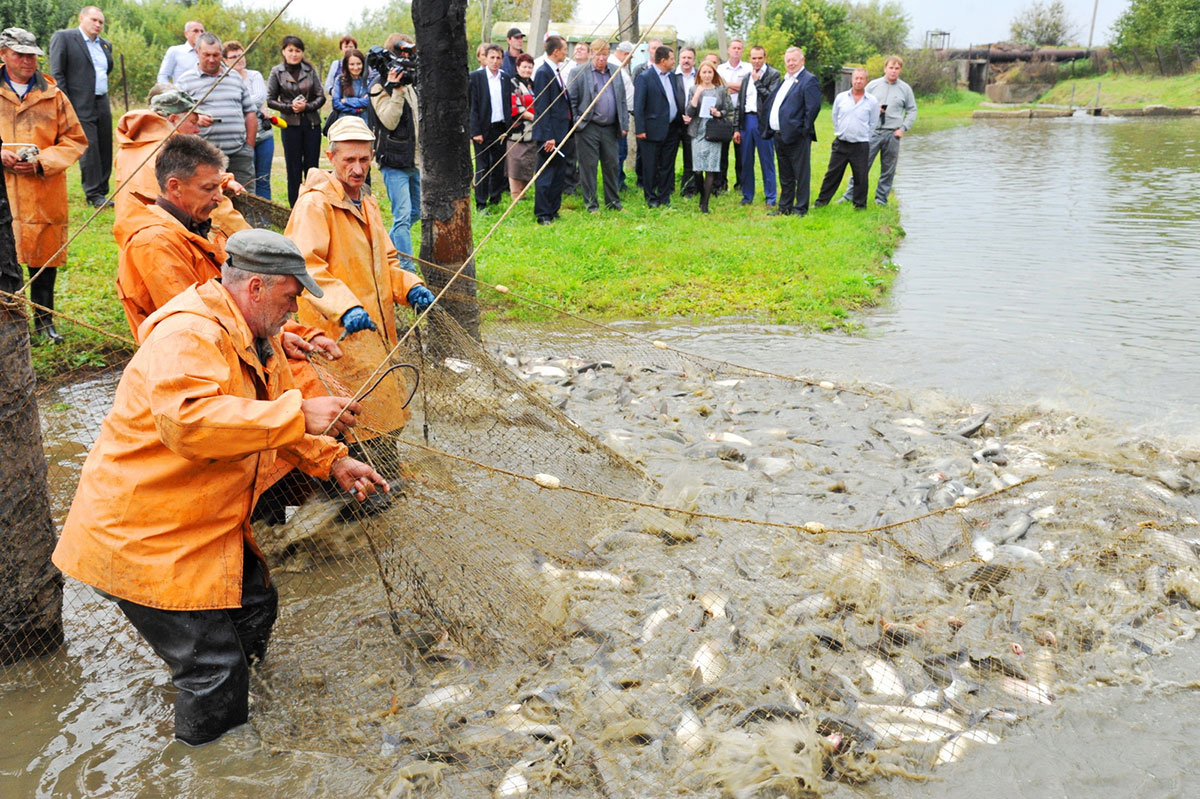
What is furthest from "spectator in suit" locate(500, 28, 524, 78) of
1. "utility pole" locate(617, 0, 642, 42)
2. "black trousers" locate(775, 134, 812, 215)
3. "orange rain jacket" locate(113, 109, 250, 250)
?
"orange rain jacket" locate(113, 109, 250, 250)

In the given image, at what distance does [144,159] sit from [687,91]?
11400mm

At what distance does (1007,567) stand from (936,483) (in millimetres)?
1159

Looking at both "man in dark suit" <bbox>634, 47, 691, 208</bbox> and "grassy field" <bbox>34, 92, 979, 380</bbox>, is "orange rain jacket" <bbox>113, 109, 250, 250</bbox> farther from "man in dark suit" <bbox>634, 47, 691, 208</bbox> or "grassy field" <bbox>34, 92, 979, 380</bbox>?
"man in dark suit" <bbox>634, 47, 691, 208</bbox>

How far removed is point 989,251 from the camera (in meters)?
13.9

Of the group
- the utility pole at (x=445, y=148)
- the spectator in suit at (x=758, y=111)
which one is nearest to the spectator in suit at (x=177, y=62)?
the utility pole at (x=445, y=148)

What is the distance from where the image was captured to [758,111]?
1507cm

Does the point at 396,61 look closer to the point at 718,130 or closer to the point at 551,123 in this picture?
the point at 551,123

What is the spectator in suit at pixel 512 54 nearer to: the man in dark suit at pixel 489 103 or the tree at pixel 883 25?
the man in dark suit at pixel 489 103

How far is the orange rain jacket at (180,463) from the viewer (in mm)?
3213

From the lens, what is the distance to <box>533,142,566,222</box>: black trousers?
13.6m

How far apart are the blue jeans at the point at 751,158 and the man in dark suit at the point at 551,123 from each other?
3.17 m

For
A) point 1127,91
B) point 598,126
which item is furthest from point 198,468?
point 1127,91

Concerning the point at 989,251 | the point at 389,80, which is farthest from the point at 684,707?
the point at 989,251

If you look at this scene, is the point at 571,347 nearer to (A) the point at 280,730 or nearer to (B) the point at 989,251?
(A) the point at 280,730
